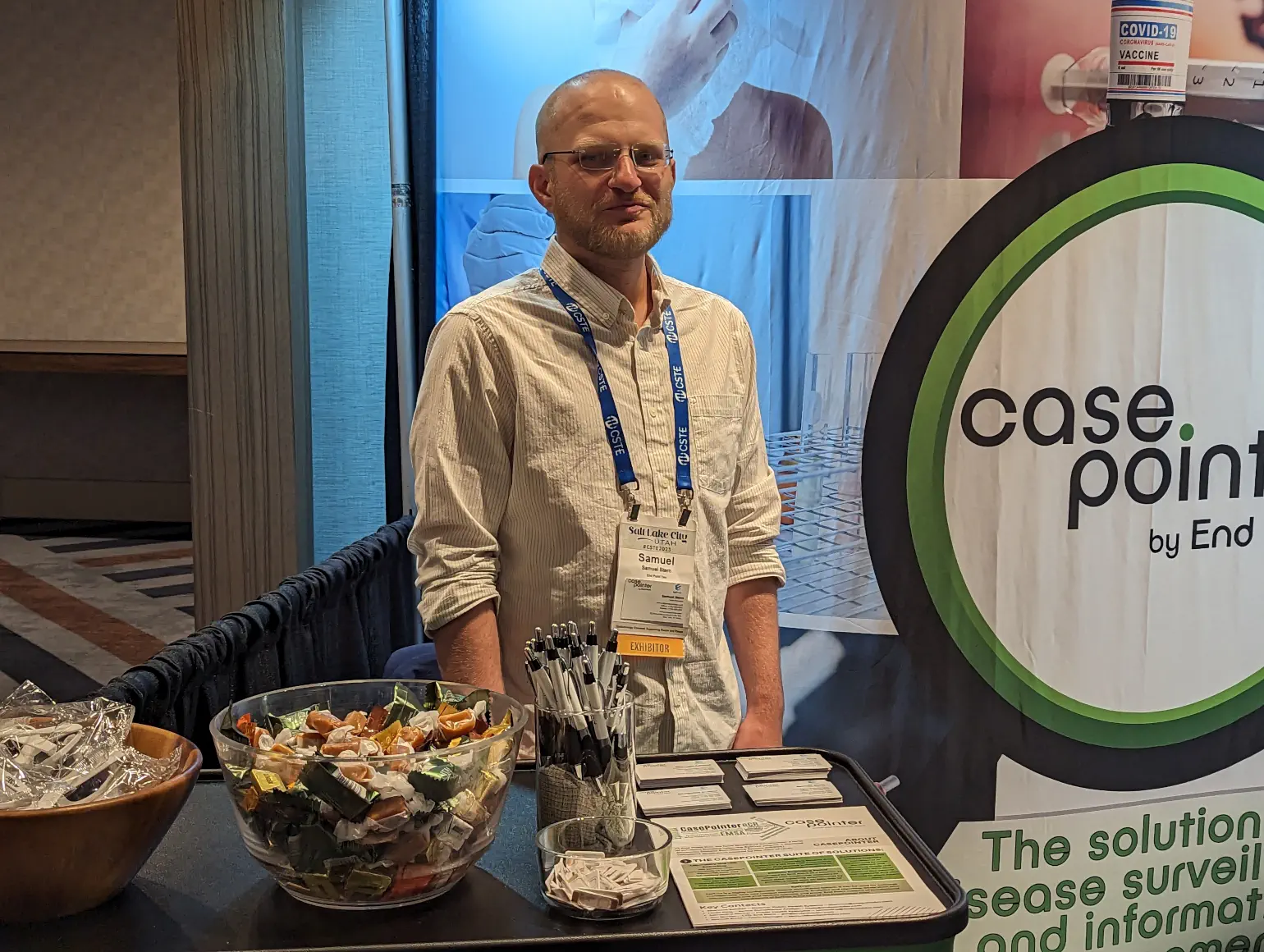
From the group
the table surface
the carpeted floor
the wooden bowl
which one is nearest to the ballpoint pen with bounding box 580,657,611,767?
the table surface

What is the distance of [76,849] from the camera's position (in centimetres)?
102

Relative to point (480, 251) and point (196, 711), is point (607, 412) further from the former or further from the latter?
point (480, 251)

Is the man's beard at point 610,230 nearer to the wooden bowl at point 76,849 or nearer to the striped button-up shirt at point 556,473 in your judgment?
the striped button-up shirt at point 556,473

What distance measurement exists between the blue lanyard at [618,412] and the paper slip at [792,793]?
52cm

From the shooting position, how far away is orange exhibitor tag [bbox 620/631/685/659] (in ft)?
5.71

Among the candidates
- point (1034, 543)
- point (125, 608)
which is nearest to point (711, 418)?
point (1034, 543)

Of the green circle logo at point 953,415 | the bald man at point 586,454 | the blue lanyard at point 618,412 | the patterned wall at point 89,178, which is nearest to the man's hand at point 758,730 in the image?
the bald man at point 586,454

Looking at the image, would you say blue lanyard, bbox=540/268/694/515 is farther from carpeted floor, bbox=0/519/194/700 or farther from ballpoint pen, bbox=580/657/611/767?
carpeted floor, bbox=0/519/194/700

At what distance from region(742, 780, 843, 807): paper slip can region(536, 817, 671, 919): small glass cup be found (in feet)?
0.70

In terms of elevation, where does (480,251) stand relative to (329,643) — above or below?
above

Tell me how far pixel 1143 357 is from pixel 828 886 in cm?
187

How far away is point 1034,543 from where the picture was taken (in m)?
2.66

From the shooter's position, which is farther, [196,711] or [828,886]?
[196,711]

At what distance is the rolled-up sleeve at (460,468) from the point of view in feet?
5.60
